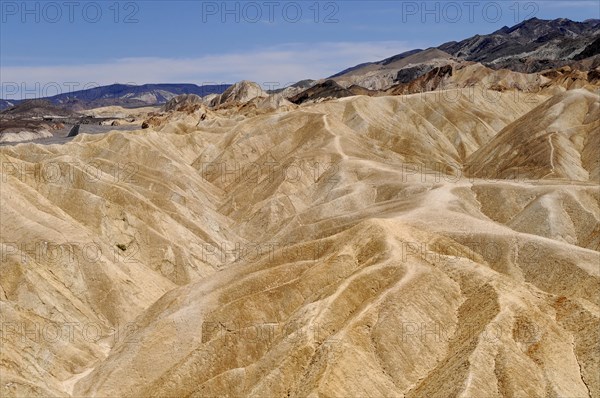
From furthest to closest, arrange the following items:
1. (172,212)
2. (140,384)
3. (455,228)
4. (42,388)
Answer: (172,212) → (455,228) → (140,384) → (42,388)

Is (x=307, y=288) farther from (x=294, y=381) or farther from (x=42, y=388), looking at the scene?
(x=42, y=388)

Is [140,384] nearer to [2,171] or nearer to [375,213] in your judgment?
[375,213]

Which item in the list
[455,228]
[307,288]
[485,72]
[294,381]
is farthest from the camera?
[485,72]

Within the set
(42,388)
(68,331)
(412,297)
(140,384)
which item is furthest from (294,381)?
(68,331)

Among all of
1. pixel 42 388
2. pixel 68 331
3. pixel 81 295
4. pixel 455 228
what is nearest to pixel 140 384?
pixel 42 388

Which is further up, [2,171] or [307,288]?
[2,171]

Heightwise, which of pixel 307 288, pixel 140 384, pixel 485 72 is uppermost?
pixel 485 72

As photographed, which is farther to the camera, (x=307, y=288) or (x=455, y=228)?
(x=455, y=228)
